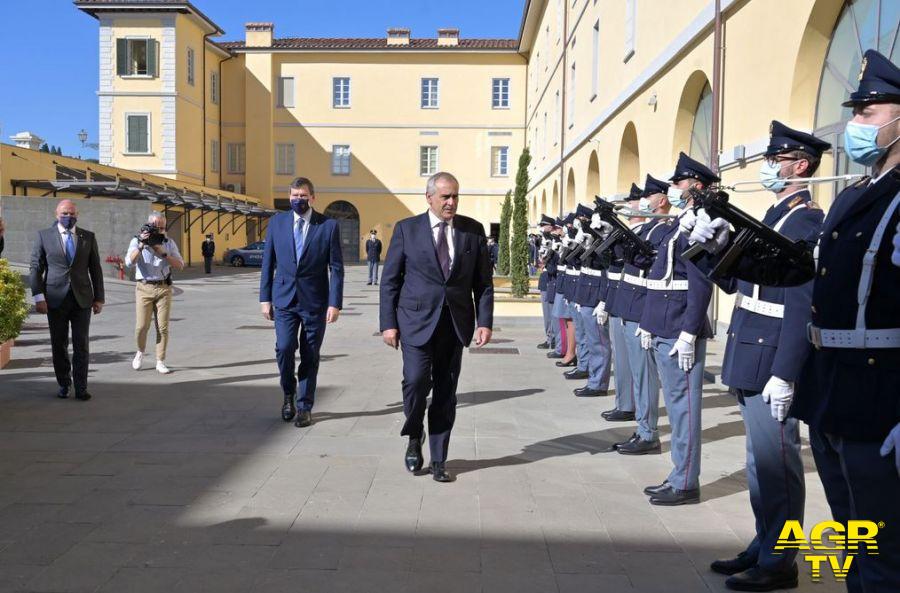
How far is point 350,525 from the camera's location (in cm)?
445

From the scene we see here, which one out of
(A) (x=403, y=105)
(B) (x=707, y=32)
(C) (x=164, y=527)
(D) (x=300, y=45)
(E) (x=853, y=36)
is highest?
(D) (x=300, y=45)

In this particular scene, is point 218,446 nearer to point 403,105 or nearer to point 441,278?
point 441,278

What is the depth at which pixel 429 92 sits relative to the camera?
4778 cm

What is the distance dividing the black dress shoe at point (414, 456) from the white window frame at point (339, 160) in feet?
144

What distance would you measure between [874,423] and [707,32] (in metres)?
10.9

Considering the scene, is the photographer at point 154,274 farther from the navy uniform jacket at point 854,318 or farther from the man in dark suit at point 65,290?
the navy uniform jacket at point 854,318

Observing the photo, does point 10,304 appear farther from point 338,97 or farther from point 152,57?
point 338,97

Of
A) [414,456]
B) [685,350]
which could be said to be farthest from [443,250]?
[685,350]

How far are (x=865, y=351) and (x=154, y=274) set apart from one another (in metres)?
8.16

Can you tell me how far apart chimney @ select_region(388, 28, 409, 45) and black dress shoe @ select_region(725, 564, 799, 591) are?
156 ft

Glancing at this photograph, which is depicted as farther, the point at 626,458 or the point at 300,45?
the point at 300,45

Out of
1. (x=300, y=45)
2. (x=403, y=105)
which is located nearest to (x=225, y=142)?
(x=300, y=45)

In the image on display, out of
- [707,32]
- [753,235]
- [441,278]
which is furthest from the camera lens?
[707,32]

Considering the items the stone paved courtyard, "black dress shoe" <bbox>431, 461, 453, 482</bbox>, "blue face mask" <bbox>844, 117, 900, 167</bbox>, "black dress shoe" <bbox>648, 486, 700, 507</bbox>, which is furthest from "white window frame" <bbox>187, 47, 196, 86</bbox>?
"blue face mask" <bbox>844, 117, 900, 167</bbox>
